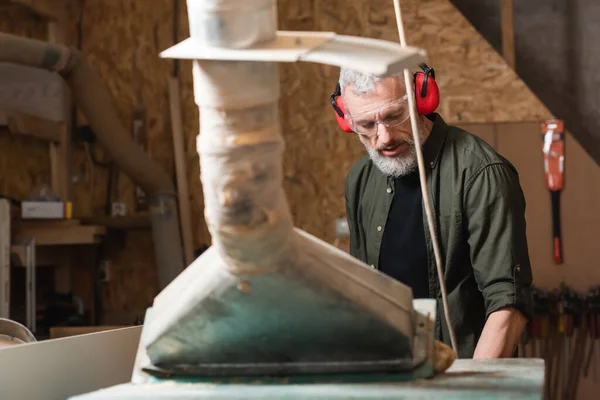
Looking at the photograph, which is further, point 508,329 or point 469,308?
point 469,308

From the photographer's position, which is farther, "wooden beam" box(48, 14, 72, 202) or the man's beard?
"wooden beam" box(48, 14, 72, 202)

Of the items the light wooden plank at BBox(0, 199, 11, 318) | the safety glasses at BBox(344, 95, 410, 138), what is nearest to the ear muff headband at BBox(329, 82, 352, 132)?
the safety glasses at BBox(344, 95, 410, 138)

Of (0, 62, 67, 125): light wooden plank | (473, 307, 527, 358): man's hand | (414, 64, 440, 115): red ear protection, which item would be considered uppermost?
(0, 62, 67, 125): light wooden plank

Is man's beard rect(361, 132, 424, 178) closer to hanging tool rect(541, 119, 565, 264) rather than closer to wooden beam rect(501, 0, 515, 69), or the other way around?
hanging tool rect(541, 119, 565, 264)

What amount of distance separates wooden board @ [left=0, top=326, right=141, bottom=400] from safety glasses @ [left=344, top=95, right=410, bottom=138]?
0.77m

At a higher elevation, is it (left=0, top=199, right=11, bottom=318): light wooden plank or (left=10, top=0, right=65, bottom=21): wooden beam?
(left=10, top=0, right=65, bottom=21): wooden beam

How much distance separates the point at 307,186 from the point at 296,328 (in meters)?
3.17

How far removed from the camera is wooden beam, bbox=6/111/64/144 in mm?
4082

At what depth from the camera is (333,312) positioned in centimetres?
123

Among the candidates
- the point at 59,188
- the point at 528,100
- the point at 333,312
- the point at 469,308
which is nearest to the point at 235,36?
the point at 333,312

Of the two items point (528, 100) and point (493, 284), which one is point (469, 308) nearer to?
point (493, 284)

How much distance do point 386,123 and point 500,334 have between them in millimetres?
579

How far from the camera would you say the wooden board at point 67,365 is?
4.66 ft

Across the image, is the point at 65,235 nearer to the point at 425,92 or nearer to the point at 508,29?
the point at 508,29
